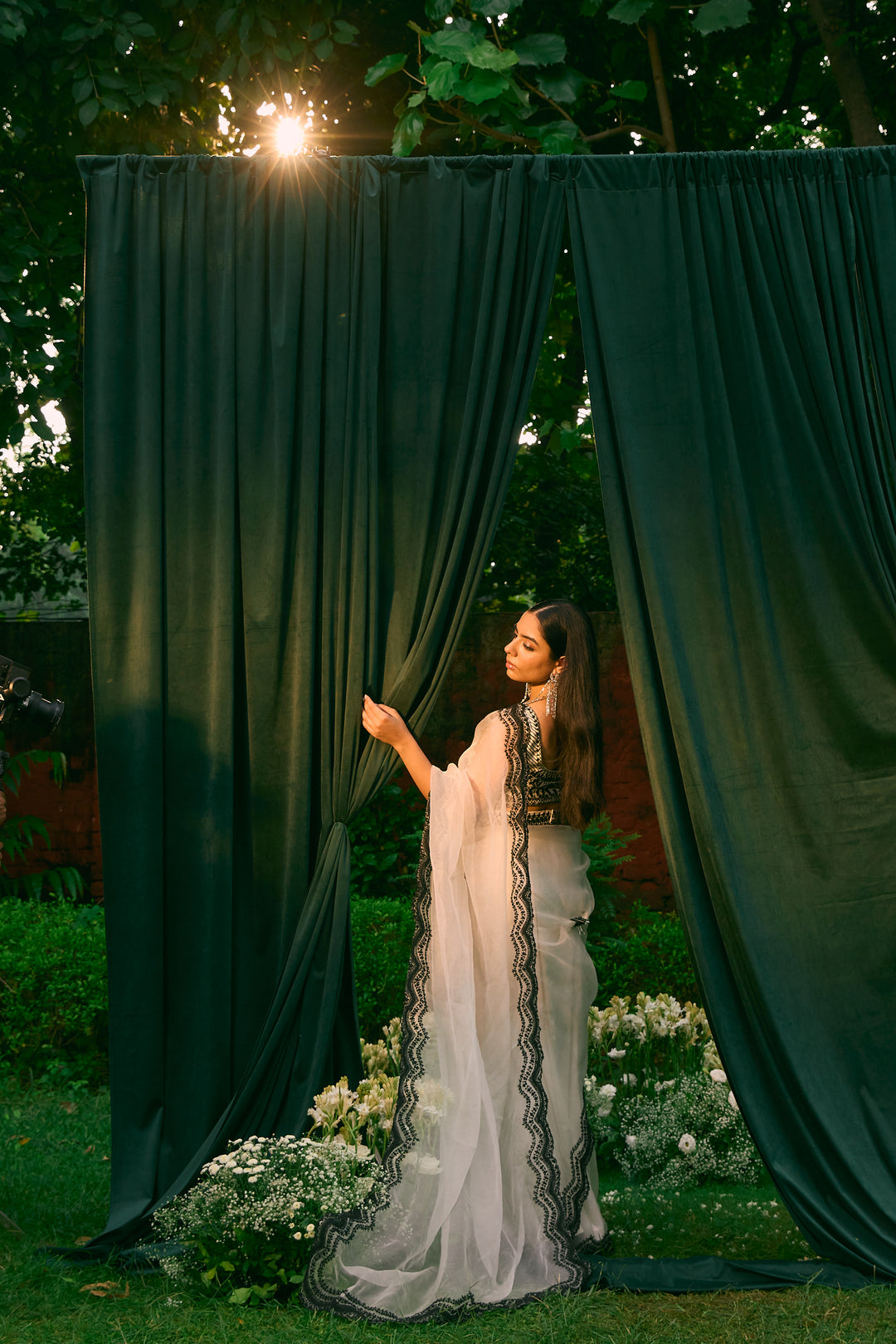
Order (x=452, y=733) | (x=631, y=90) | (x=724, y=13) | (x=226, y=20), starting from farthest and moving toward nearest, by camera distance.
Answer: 1. (x=452, y=733)
2. (x=226, y=20)
3. (x=631, y=90)
4. (x=724, y=13)

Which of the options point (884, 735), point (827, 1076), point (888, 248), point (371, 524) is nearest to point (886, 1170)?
point (827, 1076)

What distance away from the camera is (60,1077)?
5.08 metres

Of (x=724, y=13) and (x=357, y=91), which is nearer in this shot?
(x=724, y=13)

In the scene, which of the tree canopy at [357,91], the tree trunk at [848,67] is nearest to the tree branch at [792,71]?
the tree canopy at [357,91]

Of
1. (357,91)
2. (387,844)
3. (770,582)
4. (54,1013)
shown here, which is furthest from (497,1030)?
(357,91)

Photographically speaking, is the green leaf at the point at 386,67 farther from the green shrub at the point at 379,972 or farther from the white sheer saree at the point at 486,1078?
the green shrub at the point at 379,972

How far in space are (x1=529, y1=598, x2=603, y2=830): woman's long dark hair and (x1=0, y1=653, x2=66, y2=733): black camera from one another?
1506 millimetres

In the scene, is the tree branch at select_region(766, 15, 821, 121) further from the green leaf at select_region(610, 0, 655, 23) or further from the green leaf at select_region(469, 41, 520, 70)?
the green leaf at select_region(469, 41, 520, 70)

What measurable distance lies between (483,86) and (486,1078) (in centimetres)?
340

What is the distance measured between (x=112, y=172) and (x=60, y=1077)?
3852 mm

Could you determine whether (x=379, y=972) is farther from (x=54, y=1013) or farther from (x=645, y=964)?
(x=54, y=1013)

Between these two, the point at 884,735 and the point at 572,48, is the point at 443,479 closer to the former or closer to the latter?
the point at 884,735

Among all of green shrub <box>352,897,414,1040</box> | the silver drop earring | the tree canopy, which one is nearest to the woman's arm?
the silver drop earring

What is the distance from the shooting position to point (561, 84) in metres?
4.29
